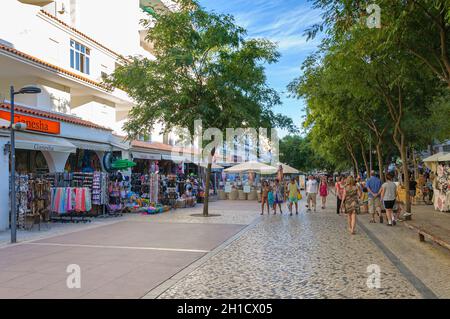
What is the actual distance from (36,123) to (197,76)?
6.53 meters

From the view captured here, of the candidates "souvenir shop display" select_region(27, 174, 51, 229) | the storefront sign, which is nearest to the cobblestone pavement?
"souvenir shop display" select_region(27, 174, 51, 229)

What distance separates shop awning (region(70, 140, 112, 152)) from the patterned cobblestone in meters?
10.5

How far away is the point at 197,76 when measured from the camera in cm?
1692

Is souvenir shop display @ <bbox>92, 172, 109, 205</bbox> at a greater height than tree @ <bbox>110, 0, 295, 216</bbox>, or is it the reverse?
tree @ <bbox>110, 0, 295, 216</bbox>

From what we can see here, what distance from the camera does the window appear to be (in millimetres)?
22438

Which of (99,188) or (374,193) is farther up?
(99,188)

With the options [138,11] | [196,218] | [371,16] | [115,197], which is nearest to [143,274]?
[371,16]

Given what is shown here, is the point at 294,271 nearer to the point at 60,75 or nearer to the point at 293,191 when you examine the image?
the point at 293,191

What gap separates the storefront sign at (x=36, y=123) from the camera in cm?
1462

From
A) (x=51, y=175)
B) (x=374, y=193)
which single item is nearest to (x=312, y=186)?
(x=374, y=193)

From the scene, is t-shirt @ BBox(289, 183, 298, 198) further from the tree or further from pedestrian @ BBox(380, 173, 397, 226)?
pedestrian @ BBox(380, 173, 397, 226)

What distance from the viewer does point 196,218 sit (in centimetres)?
1675

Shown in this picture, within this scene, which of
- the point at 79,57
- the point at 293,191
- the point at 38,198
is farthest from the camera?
the point at 79,57
